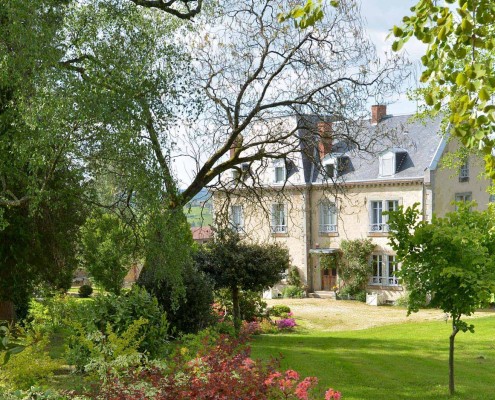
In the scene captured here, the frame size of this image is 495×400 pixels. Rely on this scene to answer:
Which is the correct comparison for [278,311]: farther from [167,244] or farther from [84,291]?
[84,291]

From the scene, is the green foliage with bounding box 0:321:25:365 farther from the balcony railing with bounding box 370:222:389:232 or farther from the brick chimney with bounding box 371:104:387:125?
the brick chimney with bounding box 371:104:387:125

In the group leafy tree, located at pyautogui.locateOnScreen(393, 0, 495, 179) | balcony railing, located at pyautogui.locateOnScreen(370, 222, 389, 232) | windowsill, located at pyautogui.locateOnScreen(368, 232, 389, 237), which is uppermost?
balcony railing, located at pyautogui.locateOnScreen(370, 222, 389, 232)

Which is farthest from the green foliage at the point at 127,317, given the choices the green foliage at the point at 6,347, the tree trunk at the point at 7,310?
the green foliage at the point at 6,347

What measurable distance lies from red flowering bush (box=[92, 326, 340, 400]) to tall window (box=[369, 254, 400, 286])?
3035cm

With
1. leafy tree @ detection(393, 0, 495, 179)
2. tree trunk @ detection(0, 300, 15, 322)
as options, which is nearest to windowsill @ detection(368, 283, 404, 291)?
tree trunk @ detection(0, 300, 15, 322)

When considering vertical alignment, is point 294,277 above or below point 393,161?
below

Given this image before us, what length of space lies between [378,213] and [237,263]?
18732 millimetres

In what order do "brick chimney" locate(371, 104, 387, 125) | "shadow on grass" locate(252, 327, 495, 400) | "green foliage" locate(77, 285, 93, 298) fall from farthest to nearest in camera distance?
"green foliage" locate(77, 285, 93, 298) → "brick chimney" locate(371, 104, 387, 125) → "shadow on grass" locate(252, 327, 495, 400)

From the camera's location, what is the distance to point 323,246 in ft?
136

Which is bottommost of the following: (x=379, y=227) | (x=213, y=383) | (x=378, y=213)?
(x=213, y=383)

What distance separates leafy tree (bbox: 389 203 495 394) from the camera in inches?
480

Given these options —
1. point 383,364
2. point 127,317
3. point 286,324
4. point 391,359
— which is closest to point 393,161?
point 286,324

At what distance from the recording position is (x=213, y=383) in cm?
693

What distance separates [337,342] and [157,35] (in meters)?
10.7
